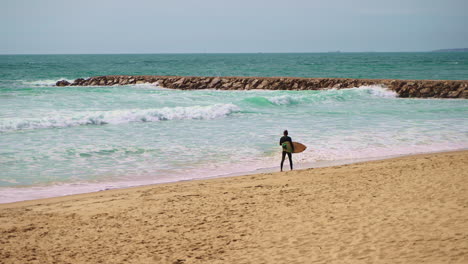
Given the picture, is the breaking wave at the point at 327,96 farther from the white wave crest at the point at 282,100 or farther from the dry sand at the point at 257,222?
the dry sand at the point at 257,222

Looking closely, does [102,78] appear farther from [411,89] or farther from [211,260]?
[211,260]

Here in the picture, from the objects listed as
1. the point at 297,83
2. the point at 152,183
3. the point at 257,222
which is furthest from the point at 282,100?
the point at 257,222

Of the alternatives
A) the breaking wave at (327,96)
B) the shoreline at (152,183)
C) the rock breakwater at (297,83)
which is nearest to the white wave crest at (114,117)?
the breaking wave at (327,96)

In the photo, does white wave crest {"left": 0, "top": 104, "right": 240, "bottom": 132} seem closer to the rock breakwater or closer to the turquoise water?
the turquoise water

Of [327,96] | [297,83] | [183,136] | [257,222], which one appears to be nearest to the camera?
[257,222]

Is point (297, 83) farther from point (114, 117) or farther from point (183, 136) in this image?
point (183, 136)

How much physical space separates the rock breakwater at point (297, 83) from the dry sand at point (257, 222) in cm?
2407

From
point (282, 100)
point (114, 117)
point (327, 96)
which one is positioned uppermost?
point (327, 96)

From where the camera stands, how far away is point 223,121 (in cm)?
2114

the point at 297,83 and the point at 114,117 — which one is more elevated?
the point at 297,83

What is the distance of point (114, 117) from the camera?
20984 mm

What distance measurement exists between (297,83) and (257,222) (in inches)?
1257

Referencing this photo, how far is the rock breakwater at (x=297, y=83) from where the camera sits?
3181 centimetres

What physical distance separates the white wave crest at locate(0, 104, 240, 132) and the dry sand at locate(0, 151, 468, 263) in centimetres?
1067
